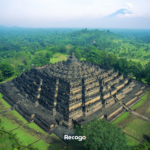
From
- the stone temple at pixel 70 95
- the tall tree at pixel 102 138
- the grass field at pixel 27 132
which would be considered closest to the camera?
the tall tree at pixel 102 138

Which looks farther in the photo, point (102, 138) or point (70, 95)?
point (70, 95)

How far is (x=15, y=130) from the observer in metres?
26.9

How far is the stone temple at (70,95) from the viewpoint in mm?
28828

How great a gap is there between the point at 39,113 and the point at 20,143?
790 centimetres

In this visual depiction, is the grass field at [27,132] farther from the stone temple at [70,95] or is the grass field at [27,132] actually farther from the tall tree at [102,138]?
the tall tree at [102,138]

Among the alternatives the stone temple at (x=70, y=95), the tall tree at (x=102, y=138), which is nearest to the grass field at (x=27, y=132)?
the stone temple at (x=70, y=95)

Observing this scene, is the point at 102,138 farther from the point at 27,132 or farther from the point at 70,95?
the point at 27,132

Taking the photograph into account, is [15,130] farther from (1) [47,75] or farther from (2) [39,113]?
(1) [47,75]

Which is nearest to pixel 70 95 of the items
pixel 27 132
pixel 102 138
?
pixel 27 132

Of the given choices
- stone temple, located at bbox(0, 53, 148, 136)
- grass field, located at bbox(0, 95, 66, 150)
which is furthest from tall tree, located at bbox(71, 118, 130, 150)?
stone temple, located at bbox(0, 53, 148, 136)

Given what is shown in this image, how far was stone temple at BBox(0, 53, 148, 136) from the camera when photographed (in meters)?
28.8

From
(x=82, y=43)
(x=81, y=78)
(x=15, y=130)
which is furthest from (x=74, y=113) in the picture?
(x=82, y=43)

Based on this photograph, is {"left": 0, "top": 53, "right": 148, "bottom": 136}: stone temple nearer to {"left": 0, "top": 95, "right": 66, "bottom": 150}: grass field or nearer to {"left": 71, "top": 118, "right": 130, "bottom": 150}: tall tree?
{"left": 0, "top": 95, "right": 66, "bottom": 150}: grass field

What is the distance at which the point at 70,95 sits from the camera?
29844 mm
